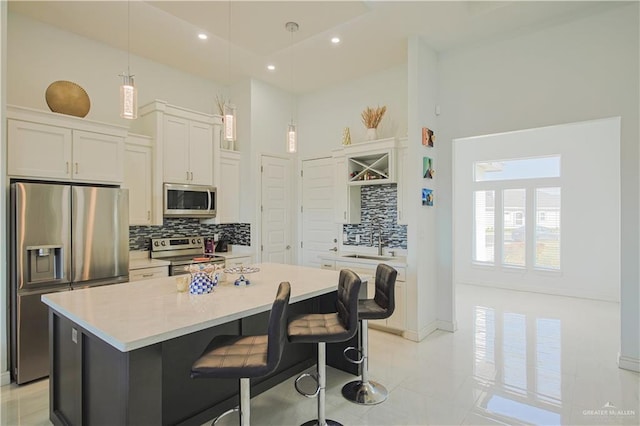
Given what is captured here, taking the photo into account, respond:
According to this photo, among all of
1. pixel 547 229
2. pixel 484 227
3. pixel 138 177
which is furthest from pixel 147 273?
pixel 547 229

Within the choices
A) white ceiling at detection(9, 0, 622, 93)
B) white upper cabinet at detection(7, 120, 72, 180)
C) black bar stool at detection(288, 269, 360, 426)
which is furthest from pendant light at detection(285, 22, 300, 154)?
white upper cabinet at detection(7, 120, 72, 180)

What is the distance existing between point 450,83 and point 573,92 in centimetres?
126

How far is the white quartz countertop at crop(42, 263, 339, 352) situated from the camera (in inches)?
62.3

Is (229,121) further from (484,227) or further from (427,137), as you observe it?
(484,227)

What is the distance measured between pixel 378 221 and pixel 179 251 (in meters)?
2.72

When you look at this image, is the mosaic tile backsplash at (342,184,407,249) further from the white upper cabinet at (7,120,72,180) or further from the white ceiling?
the white upper cabinet at (7,120,72,180)

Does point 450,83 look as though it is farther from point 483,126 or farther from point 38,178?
point 38,178

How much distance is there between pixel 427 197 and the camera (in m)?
4.10

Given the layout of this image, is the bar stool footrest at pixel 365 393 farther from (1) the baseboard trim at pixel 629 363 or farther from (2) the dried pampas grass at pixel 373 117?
(2) the dried pampas grass at pixel 373 117

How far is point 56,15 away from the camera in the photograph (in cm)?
348

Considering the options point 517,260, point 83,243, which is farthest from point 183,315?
point 517,260

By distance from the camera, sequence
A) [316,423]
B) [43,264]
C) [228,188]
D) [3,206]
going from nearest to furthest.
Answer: [316,423]
[3,206]
[43,264]
[228,188]

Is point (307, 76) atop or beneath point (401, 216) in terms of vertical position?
atop

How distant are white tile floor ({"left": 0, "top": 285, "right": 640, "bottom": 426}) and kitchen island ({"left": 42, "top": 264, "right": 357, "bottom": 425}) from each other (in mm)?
391
